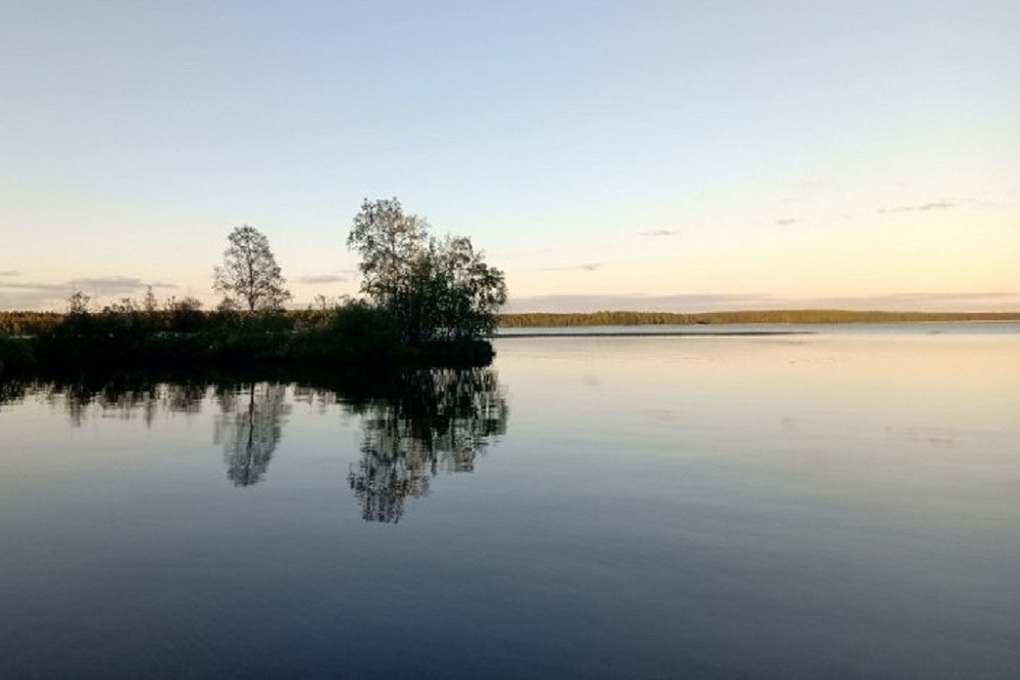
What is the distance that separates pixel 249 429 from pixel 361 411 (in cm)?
688

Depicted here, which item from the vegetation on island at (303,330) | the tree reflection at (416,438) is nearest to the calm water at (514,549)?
the tree reflection at (416,438)

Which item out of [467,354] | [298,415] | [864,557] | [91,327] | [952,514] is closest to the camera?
[864,557]

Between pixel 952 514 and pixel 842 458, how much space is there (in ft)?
21.9

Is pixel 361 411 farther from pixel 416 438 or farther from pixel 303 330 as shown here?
pixel 303 330

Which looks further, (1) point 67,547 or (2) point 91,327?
(2) point 91,327

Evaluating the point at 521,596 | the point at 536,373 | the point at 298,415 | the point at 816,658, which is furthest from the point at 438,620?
the point at 536,373

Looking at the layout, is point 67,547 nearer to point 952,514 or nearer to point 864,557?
point 864,557

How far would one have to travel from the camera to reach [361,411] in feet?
118

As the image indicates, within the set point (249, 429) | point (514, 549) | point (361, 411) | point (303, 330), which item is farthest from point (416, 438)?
point (303, 330)

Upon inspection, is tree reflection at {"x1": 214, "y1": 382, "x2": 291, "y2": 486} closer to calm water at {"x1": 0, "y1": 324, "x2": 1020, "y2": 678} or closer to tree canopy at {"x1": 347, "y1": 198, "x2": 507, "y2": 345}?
calm water at {"x1": 0, "y1": 324, "x2": 1020, "y2": 678}

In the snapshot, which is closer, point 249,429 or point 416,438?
point 416,438

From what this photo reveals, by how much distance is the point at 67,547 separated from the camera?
14.0m

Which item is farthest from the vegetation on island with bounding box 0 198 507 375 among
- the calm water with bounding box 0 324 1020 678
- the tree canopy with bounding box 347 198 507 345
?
the calm water with bounding box 0 324 1020 678

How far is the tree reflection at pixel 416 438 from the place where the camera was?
18.6m
